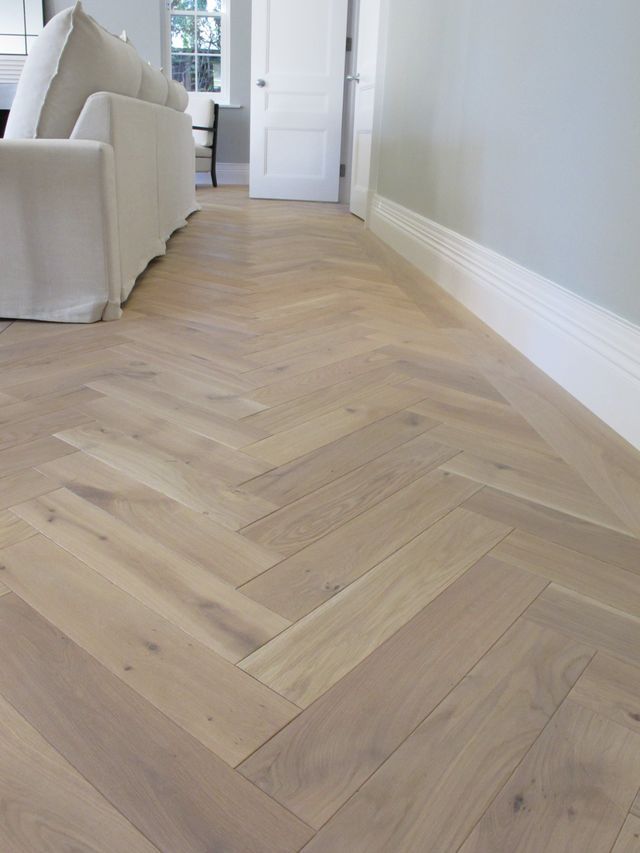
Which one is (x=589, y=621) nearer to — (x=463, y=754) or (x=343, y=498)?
(x=463, y=754)

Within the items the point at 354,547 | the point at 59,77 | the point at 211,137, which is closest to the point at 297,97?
the point at 211,137

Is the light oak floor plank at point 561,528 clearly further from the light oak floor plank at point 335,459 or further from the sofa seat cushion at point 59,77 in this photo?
the sofa seat cushion at point 59,77

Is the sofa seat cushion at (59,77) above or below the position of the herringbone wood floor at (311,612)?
above

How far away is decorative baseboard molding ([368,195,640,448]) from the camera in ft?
4.40

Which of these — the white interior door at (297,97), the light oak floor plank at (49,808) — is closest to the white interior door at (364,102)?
the white interior door at (297,97)

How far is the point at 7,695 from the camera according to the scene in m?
0.67

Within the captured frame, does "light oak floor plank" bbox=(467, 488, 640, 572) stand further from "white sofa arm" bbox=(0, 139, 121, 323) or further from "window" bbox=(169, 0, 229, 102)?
"window" bbox=(169, 0, 229, 102)

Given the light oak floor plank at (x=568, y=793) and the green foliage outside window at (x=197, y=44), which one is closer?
the light oak floor plank at (x=568, y=793)

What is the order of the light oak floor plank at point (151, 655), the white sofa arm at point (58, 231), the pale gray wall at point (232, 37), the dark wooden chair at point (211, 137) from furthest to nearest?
the dark wooden chair at point (211, 137) < the pale gray wall at point (232, 37) < the white sofa arm at point (58, 231) < the light oak floor plank at point (151, 655)

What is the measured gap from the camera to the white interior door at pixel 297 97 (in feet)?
18.2

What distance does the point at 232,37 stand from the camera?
7051mm

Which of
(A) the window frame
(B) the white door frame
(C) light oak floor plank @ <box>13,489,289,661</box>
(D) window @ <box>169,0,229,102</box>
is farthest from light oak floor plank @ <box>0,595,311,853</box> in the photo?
(D) window @ <box>169,0,229,102</box>

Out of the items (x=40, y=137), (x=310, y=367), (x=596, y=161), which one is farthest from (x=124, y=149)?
(x=596, y=161)

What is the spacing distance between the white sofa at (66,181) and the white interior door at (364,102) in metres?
2.55
